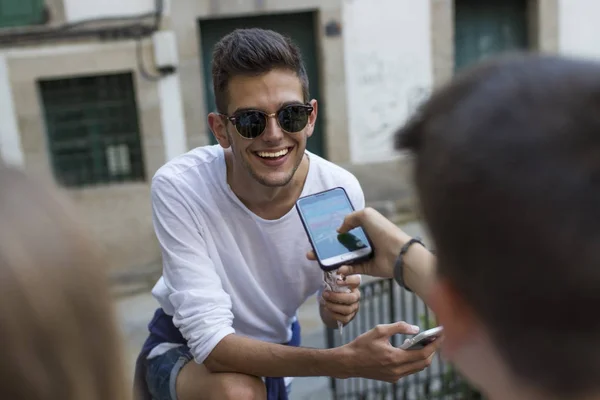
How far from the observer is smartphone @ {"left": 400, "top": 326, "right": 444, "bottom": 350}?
1853 millimetres

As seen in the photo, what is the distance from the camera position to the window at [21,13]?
590cm

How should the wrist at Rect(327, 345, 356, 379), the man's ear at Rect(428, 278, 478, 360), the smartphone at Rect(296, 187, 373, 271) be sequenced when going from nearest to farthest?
the man's ear at Rect(428, 278, 478, 360)
the wrist at Rect(327, 345, 356, 379)
the smartphone at Rect(296, 187, 373, 271)

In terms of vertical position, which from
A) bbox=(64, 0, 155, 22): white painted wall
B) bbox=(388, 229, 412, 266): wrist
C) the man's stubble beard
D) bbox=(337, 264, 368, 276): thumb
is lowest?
bbox=(337, 264, 368, 276): thumb

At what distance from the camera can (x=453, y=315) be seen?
1033mm

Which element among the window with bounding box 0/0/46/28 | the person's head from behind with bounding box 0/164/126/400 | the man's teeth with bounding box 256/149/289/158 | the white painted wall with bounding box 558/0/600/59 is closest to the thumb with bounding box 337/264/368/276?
the man's teeth with bounding box 256/149/289/158

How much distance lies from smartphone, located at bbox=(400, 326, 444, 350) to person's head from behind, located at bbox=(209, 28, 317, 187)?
0.77m

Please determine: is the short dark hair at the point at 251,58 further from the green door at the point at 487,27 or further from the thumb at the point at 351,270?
the green door at the point at 487,27

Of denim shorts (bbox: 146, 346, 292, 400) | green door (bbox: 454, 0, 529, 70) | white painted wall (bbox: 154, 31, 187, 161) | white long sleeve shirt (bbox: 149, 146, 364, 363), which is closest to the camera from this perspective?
white long sleeve shirt (bbox: 149, 146, 364, 363)

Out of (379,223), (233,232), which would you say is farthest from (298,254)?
(379,223)

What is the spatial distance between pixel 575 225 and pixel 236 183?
1.72 meters

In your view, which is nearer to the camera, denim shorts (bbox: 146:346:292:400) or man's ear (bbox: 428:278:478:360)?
man's ear (bbox: 428:278:478:360)

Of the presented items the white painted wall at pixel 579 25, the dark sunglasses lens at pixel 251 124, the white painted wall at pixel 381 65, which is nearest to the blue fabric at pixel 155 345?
the dark sunglasses lens at pixel 251 124

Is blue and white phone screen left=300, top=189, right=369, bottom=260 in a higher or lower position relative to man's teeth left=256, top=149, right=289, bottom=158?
lower

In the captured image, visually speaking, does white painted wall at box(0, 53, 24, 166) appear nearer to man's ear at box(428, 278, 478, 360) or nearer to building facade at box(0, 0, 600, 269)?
Answer: building facade at box(0, 0, 600, 269)
